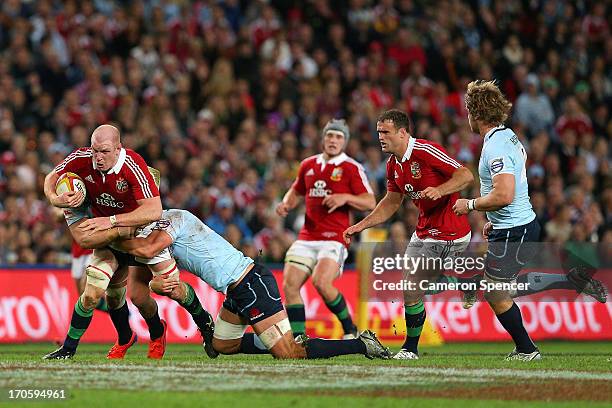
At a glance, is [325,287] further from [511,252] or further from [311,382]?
[311,382]

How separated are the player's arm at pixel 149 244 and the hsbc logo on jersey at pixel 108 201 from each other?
1.19ft

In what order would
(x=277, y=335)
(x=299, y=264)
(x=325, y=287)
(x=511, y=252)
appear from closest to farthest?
(x=277, y=335) < (x=511, y=252) < (x=325, y=287) < (x=299, y=264)

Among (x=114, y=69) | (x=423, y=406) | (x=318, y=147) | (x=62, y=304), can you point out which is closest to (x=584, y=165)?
(x=318, y=147)

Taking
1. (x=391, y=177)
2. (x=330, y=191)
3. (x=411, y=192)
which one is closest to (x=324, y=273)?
(x=330, y=191)

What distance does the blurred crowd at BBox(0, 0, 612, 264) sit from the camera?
Answer: 18.0 metres

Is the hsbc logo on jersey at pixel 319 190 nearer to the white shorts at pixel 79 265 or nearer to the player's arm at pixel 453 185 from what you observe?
the player's arm at pixel 453 185

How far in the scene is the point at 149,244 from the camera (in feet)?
33.7

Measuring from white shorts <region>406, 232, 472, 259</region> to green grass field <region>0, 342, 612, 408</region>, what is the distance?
1.02 meters

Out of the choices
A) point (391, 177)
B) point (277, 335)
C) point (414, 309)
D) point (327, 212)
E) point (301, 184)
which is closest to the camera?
point (277, 335)

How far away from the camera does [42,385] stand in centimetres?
800

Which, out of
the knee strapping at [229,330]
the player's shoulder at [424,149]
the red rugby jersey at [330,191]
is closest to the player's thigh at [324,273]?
the red rugby jersey at [330,191]

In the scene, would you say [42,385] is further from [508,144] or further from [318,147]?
[318,147]

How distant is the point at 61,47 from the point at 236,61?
10.5 ft

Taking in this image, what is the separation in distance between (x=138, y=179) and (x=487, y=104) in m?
3.24
